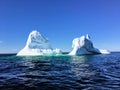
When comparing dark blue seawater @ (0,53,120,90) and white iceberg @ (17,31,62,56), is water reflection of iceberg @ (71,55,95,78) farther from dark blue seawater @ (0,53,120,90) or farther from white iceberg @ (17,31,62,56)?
white iceberg @ (17,31,62,56)

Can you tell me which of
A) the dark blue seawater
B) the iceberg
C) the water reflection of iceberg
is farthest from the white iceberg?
the dark blue seawater

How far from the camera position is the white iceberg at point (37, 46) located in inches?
3031

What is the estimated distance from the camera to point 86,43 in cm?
7625

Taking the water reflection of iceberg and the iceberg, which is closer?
the water reflection of iceberg

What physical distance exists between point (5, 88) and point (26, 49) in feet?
233

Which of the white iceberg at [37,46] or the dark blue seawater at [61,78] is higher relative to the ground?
the white iceberg at [37,46]

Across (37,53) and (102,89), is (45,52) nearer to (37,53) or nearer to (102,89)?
(37,53)

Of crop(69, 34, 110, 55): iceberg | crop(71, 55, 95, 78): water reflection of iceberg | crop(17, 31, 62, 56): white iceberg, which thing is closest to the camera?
crop(71, 55, 95, 78): water reflection of iceberg

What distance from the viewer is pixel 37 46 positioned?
80.8 m

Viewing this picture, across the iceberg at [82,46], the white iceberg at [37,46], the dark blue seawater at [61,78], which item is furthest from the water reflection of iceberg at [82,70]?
the white iceberg at [37,46]

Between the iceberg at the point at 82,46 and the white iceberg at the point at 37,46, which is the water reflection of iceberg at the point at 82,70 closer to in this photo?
the iceberg at the point at 82,46

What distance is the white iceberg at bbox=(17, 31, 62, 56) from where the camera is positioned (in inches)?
3031

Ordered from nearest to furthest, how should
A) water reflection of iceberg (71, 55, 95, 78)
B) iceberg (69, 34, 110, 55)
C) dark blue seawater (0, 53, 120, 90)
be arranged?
1. dark blue seawater (0, 53, 120, 90)
2. water reflection of iceberg (71, 55, 95, 78)
3. iceberg (69, 34, 110, 55)

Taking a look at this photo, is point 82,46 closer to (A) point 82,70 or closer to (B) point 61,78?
(A) point 82,70
